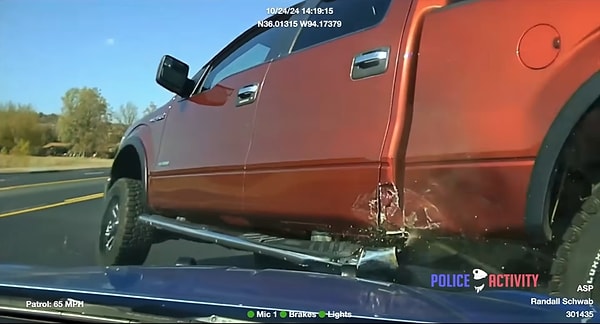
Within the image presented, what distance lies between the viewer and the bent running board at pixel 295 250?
3.61 meters

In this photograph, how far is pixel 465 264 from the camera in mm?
3492

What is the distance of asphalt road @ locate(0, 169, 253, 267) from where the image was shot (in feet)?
16.7

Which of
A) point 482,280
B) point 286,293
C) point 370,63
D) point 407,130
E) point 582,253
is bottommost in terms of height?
point 286,293

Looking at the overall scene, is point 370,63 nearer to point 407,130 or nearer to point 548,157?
point 407,130

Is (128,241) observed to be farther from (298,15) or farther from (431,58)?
(431,58)

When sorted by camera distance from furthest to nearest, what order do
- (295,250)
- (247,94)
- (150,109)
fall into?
(150,109) < (247,94) < (295,250)

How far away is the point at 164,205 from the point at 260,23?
61.2 inches

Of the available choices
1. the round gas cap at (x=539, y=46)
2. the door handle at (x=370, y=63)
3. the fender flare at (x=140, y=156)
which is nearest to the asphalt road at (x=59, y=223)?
the fender flare at (x=140, y=156)

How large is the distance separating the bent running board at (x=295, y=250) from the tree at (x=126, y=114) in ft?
2.42

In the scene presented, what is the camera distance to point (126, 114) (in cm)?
509

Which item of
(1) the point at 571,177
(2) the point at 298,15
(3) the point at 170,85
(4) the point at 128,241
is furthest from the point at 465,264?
(4) the point at 128,241

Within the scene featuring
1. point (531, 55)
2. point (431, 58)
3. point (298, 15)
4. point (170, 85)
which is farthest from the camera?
point (170, 85)

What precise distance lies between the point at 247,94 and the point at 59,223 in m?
Result: 1.98

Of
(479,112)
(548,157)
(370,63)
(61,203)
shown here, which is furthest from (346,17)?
(61,203)
